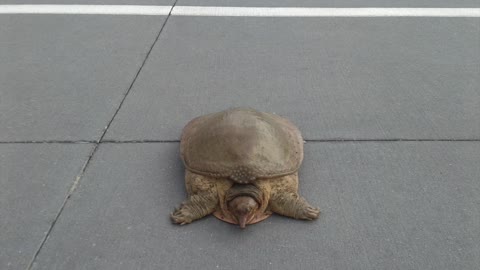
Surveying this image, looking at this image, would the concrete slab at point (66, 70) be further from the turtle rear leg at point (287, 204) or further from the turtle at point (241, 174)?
the turtle rear leg at point (287, 204)

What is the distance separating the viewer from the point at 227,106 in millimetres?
3787

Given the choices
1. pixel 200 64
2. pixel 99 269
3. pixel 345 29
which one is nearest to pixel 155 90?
pixel 200 64

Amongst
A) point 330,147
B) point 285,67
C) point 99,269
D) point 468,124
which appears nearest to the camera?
point 99,269

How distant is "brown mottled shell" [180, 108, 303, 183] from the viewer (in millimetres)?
2561

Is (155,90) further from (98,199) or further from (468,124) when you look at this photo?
(468,124)

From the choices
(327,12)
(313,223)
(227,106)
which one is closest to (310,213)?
(313,223)

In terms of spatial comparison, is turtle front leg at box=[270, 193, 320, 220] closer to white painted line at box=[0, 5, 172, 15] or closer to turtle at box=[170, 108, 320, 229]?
turtle at box=[170, 108, 320, 229]

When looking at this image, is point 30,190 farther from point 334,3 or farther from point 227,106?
point 334,3

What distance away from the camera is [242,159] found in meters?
2.55

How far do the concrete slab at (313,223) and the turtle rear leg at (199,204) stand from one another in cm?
6

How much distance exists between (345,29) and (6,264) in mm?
4229

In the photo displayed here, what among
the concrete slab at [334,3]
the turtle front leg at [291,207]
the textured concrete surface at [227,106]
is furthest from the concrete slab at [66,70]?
the turtle front leg at [291,207]

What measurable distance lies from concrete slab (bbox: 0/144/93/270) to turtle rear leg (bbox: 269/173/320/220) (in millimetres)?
1396

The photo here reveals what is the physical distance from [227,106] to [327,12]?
2.53m
